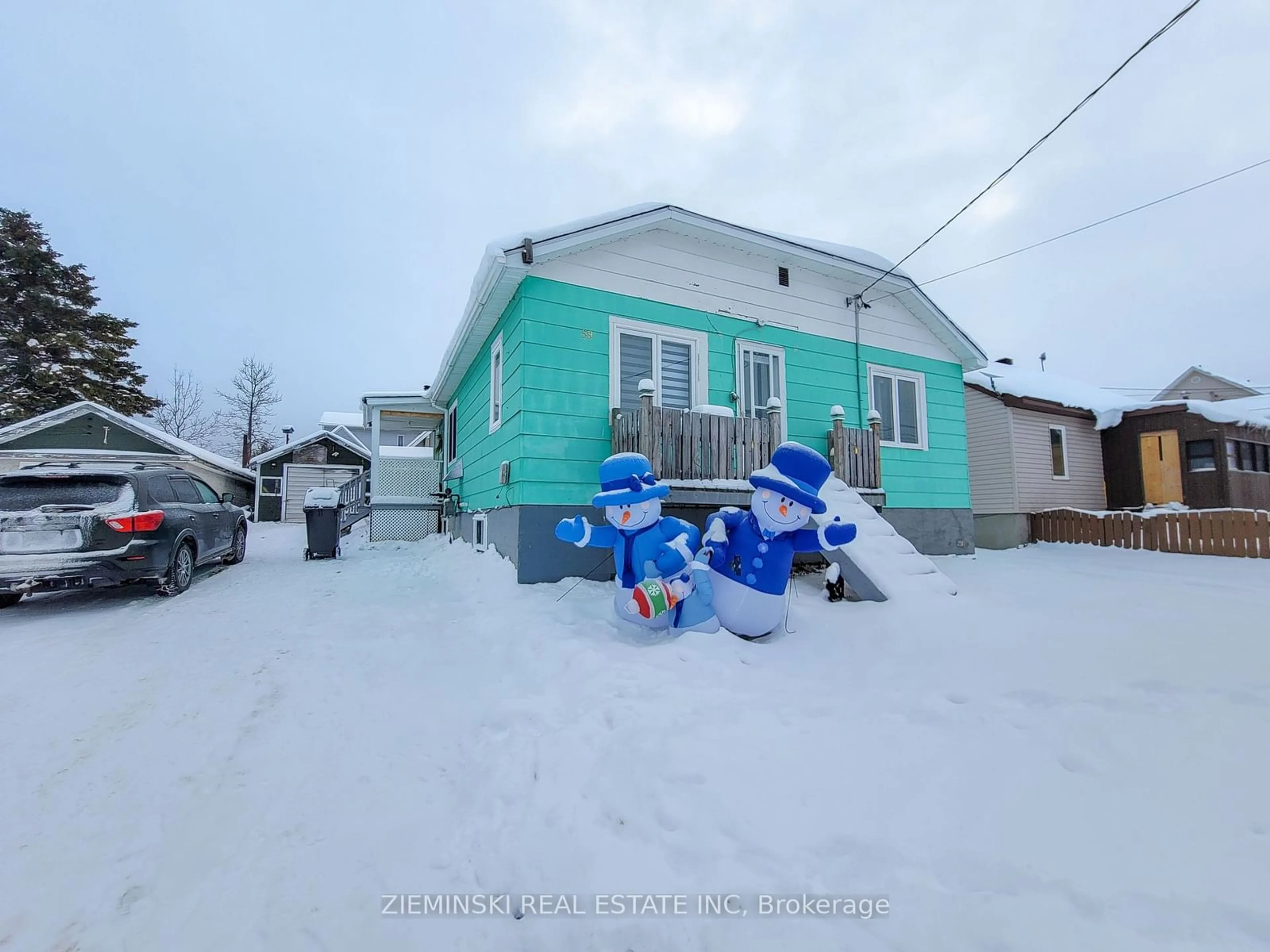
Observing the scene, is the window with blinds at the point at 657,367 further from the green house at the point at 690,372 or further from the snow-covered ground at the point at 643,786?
the snow-covered ground at the point at 643,786

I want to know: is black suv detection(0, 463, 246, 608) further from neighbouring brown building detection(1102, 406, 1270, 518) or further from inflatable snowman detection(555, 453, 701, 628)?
neighbouring brown building detection(1102, 406, 1270, 518)

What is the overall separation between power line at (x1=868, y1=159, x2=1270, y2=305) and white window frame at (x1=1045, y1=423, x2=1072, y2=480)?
927 cm

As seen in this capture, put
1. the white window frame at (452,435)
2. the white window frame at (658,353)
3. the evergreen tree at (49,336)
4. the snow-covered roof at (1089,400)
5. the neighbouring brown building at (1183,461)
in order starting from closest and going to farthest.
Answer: the white window frame at (658,353)
the white window frame at (452,435)
the snow-covered roof at (1089,400)
the neighbouring brown building at (1183,461)
the evergreen tree at (49,336)

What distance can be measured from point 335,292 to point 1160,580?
5236 centimetres

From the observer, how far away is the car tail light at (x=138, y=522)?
581 cm

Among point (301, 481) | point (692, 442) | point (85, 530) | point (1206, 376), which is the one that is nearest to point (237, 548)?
point (85, 530)

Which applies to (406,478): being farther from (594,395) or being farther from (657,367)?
(657,367)

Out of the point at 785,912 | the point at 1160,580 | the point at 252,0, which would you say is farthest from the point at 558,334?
the point at 252,0

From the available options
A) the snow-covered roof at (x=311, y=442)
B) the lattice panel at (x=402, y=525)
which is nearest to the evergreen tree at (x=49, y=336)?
the snow-covered roof at (x=311, y=442)

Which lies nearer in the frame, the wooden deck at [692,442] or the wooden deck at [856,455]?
the wooden deck at [692,442]

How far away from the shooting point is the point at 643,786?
2.46 metres

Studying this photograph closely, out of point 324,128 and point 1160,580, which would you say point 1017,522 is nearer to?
point 1160,580

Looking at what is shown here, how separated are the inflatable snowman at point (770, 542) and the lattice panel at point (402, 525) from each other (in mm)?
11930

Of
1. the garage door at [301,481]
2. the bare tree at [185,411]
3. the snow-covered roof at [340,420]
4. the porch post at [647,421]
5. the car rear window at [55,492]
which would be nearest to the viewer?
the car rear window at [55,492]
